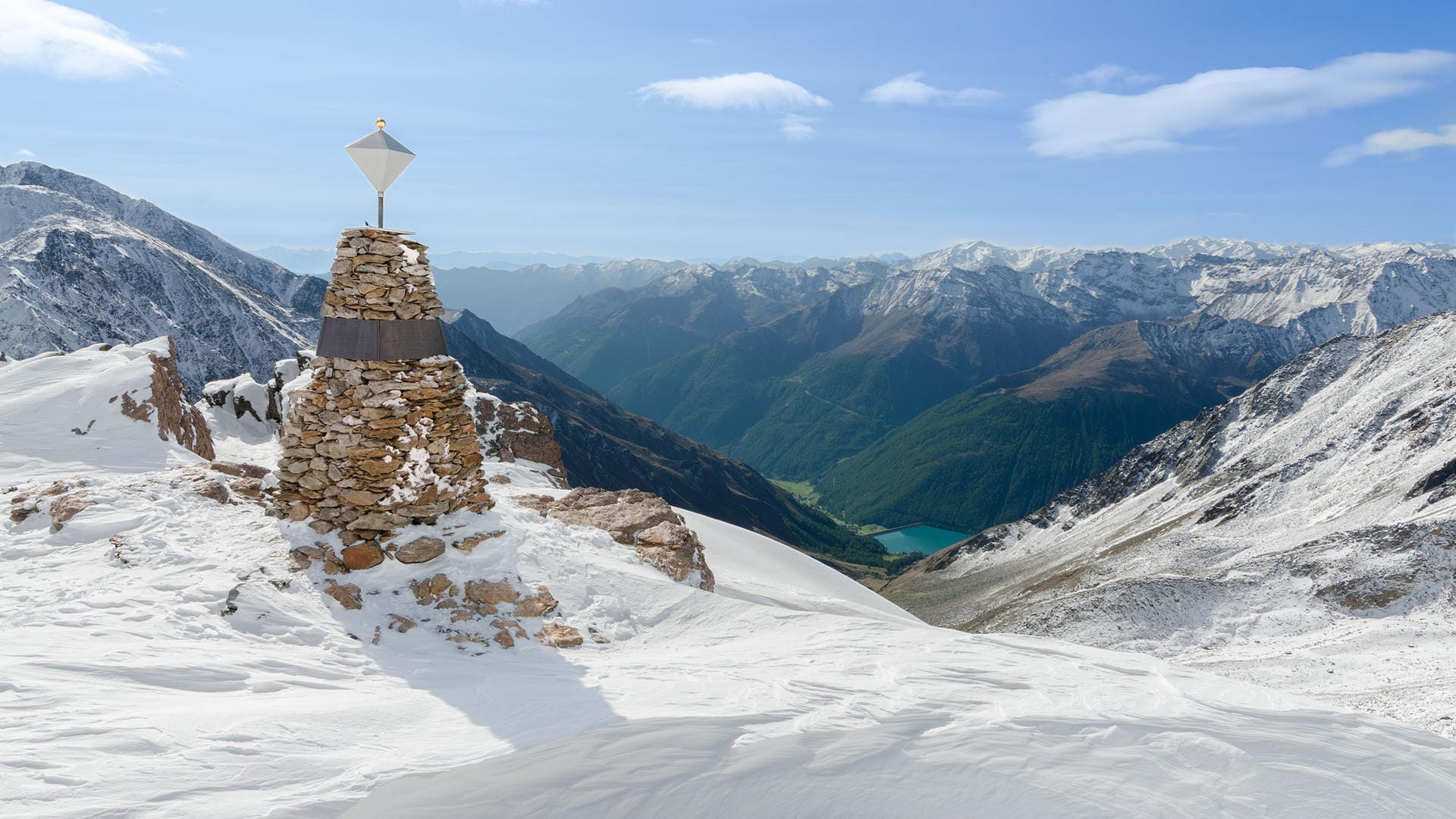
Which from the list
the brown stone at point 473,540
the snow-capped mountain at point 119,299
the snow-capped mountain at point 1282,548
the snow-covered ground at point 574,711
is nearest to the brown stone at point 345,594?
the snow-covered ground at point 574,711

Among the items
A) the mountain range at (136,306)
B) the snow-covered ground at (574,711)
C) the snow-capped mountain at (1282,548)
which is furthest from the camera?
the mountain range at (136,306)

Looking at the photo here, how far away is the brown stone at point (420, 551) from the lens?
14812 millimetres

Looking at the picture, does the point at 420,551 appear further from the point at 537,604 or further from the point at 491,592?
the point at 537,604

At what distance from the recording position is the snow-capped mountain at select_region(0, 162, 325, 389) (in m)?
130

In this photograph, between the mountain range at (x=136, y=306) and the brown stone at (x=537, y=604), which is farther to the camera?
the mountain range at (x=136, y=306)

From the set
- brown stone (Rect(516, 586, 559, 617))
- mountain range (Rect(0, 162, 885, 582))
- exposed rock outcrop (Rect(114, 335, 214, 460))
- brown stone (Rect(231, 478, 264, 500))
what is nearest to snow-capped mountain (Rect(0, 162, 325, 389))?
mountain range (Rect(0, 162, 885, 582))

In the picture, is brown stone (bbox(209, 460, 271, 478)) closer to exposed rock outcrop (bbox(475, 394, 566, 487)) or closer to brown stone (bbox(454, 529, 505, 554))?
brown stone (bbox(454, 529, 505, 554))

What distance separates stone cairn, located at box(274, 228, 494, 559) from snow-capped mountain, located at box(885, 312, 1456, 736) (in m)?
46.7

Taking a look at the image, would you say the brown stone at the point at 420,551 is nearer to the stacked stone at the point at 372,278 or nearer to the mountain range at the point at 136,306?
the stacked stone at the point at 372,278

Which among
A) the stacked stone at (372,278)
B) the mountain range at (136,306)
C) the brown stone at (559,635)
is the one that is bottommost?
the brown stone at (559,635)

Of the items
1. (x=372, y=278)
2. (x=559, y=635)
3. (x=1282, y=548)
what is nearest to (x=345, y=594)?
(x=559, y=635)

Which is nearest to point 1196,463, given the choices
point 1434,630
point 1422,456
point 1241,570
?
point 1422,456

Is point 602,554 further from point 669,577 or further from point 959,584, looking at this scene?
point 959,584

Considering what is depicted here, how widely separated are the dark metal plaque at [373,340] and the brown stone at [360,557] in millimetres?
3983
